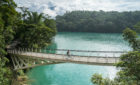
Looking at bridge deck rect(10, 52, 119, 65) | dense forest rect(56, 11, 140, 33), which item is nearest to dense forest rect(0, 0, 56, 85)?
bridge deck rect(10, 52, 119, 65)

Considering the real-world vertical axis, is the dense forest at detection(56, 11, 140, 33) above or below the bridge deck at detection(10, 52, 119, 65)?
above

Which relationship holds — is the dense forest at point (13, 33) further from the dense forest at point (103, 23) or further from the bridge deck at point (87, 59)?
the dense forest at point (103, 23)

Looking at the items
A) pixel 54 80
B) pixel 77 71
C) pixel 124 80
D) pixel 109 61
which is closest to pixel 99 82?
pixel 124 80

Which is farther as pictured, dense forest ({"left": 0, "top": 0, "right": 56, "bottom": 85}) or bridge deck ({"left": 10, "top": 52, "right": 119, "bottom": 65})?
dense forest ({"left": 0, "top": 0, "right": 56, "bottom": 85})

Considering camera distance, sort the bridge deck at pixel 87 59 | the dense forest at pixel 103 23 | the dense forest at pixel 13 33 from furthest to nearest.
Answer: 1. the dense forest at pixel 103 23
2. the dense forest at pixel 13 33
3. the bridge deck at pixel 87 59

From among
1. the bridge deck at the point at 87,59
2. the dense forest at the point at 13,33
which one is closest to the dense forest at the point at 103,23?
the dense forest at the point at 13,33

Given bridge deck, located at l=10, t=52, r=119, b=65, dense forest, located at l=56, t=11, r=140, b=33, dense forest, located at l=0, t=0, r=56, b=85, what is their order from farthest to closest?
dense forest, located at l=56, t=11, r=140, b=33
dense forest, located at l=0, t=0, r=56, b=85
bridge deck, located at l=10, t=52, r=119, b=65

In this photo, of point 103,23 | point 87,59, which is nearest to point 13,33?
point 87,59

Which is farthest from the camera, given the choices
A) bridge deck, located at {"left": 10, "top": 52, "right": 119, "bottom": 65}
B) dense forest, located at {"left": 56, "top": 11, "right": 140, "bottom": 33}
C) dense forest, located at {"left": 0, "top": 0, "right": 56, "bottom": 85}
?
dense forest, located at {"left": 56, "top": 11, "right": 140, "bottom": 33}

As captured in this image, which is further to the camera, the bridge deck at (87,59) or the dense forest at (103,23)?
the dense forest at (103,23)

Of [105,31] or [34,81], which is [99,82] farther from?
[105,31]

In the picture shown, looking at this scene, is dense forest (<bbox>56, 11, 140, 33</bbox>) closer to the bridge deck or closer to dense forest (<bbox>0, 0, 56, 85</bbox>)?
dense forest (<bbox>0, 0, 56, 85</bbox>)

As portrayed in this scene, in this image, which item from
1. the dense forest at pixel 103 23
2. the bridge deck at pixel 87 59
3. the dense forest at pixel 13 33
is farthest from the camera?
the dense forest at pixel 103 23

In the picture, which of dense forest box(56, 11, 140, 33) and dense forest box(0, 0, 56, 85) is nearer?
dense forest box(0, 0, 56, 85)
